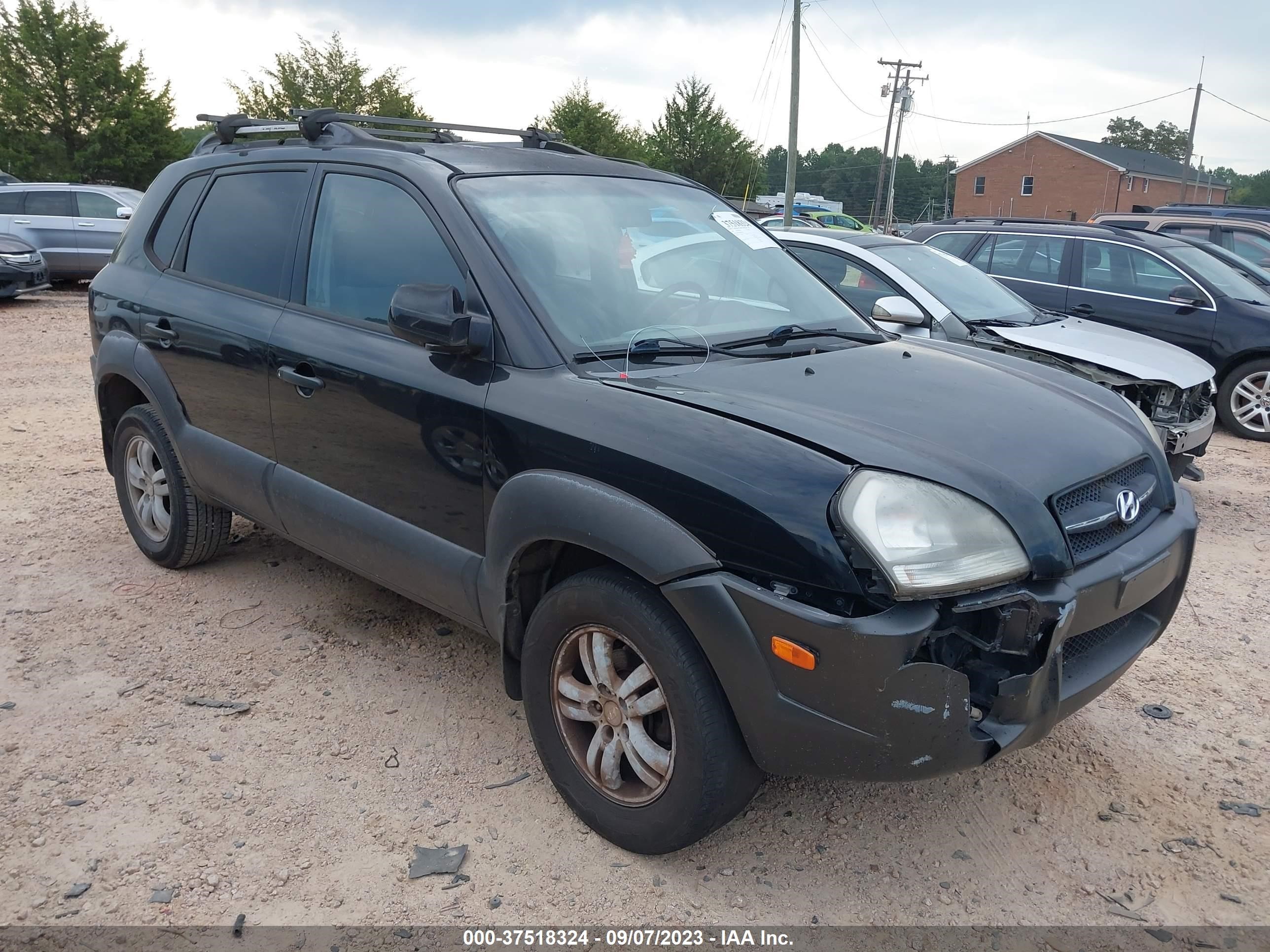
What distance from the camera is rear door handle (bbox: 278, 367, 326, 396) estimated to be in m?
3.44

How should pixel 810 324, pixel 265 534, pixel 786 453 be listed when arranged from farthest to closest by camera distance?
pixel 265 534, pixel 810 324, pixel 786 453

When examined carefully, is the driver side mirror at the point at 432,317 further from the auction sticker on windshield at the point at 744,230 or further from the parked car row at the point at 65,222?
the parked car row at the point at 65,222

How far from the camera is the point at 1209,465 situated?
7.50 meters

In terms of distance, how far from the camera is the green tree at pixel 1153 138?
96.3m

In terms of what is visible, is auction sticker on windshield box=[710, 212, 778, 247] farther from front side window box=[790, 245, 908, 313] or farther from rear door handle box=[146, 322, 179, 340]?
front side window box=[790, 245, 908, 313]

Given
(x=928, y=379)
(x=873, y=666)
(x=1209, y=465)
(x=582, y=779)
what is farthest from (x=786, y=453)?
(x=1209, y=465)

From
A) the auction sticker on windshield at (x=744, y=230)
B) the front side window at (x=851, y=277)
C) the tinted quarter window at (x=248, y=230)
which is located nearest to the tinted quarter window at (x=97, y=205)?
the front side window at (x=851, y=277)

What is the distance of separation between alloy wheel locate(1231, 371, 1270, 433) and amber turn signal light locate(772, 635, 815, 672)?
7975 mm

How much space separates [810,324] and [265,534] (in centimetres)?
328

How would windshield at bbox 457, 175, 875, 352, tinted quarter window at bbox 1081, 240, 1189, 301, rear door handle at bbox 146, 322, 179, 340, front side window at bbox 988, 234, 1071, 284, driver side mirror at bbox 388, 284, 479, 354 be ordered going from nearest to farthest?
driver side mirror at bbox 388, 284, 479, 354
windshield at bbox 457, 175, 875, 352
rear door handle at bbox 146, 322, 179, 340
tinted quarter window at bbox 1081, 240, 1189, 301
front side window at bbox 988, 234, 1071, 284

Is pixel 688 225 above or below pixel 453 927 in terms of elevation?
above

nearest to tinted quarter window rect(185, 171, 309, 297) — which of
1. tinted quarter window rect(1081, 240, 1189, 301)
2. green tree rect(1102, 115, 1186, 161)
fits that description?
tinted quarter window rect(1081, 240, 1189, 301)

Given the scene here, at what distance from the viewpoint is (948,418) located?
2646 mm

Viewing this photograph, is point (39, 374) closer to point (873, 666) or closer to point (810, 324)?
point (810, 324)
